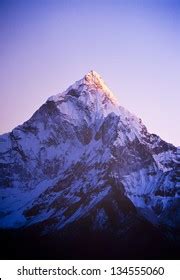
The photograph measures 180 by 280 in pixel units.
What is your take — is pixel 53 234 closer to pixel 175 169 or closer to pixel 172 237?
pixel 172 237

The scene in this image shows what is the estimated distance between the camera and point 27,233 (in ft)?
545

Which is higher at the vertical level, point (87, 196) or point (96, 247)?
point (87, 196)

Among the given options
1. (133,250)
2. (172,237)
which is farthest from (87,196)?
(133,250)

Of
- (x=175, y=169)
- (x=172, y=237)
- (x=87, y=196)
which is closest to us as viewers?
(x=172, y=237)

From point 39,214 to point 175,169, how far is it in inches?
1853

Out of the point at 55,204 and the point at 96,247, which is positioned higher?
the point at 55,204

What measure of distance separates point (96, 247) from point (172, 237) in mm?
23891

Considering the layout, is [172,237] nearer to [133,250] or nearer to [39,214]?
[133,250]

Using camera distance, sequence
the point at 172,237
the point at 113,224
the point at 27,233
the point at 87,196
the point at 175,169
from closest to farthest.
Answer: the point at 172,237, the point at 113,224, the point at 27,233, the point at 87,196, the point at 175,169

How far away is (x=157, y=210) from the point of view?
566ft
